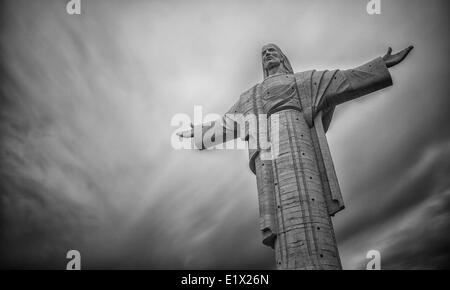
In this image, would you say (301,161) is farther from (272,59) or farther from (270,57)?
(270,57)

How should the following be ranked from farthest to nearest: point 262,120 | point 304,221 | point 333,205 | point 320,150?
point 262,120 → point 320,150 → point 333,205 → point 304,221

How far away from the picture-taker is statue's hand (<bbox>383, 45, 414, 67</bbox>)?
13.4 m

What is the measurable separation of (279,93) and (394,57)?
5272 millimetres

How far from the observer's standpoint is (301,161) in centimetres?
1277

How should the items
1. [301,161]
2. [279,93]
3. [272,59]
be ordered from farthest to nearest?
1. [272,59]
2. [279,93]
3. [301,161]

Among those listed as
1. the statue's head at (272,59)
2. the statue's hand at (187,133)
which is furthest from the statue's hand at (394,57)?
the statue's hand at (187,133)

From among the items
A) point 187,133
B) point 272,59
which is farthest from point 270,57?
point 187,133

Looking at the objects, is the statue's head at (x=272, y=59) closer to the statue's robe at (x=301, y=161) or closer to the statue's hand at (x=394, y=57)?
the statue's robe at (x=301, y=161)

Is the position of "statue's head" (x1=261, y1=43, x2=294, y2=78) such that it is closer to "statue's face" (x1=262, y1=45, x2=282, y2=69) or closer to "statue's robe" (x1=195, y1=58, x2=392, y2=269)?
"statue's face" (x1=262, y1=45, x2=282, y2=69)
